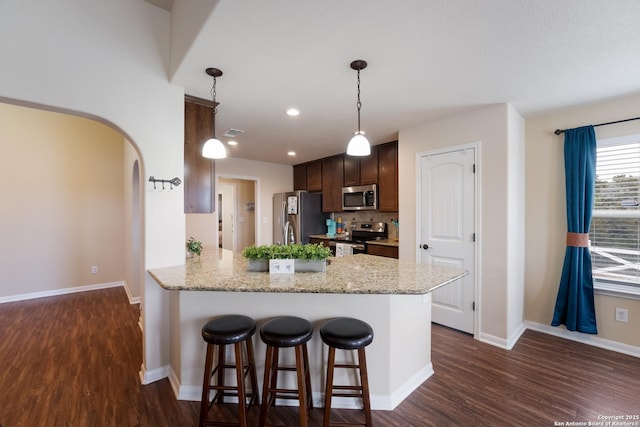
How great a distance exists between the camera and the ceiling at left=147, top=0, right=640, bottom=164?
151 cm

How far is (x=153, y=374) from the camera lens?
226 cm

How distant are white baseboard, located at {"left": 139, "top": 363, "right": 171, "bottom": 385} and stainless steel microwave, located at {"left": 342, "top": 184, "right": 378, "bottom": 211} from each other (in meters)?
3.36

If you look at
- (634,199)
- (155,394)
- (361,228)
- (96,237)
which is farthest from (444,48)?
(96,237)

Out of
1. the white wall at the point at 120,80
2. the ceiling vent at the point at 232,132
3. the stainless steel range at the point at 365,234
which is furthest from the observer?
the stainless steel range at the point at 365,234

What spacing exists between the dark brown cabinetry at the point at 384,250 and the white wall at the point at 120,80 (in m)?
2.66

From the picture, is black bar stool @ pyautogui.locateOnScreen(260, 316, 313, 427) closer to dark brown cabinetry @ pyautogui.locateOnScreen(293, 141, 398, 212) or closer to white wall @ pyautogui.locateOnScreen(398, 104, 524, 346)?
white wall @ pyautogui.locateOnScreen(398, 104, 524, 346)

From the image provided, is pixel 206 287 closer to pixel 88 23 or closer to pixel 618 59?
pixel 88 23

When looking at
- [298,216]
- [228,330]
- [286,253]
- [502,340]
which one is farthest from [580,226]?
[298,216]

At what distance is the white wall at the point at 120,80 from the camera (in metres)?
1.80

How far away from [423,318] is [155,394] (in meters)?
2.13

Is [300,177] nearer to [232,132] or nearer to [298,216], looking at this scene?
[298,216]

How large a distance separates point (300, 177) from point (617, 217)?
15.5 ft

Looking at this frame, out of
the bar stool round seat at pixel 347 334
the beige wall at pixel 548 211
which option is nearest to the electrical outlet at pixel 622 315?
the beige wall at pixel 548 211

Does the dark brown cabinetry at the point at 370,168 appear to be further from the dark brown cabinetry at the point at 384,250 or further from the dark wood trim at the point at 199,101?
the dark wood trim at the point at 199,101
